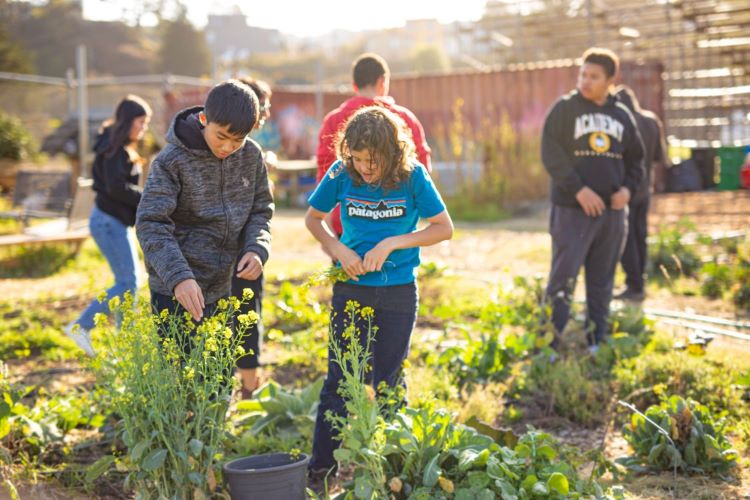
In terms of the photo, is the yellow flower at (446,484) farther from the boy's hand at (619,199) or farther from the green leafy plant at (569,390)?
the boy's hand at (619,199)

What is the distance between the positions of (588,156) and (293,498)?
10.9 feet

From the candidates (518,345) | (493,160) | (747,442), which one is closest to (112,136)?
(518,345)

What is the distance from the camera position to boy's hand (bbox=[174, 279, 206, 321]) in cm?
331

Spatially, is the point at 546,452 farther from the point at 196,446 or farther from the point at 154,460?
the point at 154,460

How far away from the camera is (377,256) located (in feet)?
11.8

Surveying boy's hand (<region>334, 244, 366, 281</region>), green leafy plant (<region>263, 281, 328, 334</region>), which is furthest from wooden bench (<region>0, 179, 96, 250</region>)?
boy's hand (<region>334, 244, 366, 281</region>)

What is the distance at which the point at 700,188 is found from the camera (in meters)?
16.2

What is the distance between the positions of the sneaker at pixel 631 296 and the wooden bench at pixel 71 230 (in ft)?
18.0

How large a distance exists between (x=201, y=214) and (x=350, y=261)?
2.05 feet

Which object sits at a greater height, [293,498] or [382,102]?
[382,102]

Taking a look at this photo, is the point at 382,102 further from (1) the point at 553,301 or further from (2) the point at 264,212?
(1) the point at 553,301

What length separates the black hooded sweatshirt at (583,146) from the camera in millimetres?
5711

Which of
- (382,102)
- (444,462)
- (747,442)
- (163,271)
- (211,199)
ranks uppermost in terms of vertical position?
(382,102)

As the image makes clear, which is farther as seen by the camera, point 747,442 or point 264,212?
point 747,442
